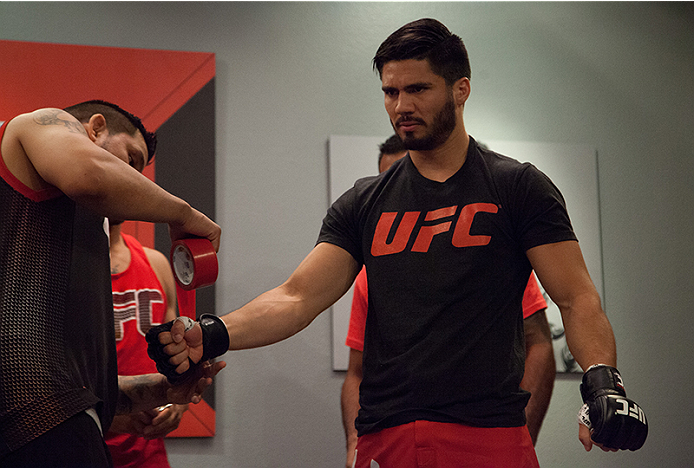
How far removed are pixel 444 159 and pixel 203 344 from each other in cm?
82

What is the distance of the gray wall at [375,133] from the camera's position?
9.50 ft

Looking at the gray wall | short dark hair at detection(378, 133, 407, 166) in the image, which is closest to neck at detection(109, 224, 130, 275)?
the gray wall

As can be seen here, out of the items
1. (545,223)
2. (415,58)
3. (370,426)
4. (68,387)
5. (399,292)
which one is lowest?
(370,426)

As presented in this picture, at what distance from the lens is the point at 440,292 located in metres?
1.66

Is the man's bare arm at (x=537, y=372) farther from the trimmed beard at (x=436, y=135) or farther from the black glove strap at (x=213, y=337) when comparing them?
the black glove strap at (x=213, y=337)

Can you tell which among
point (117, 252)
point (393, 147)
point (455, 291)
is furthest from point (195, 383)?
point (393, 147)

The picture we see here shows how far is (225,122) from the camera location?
10.1 feet

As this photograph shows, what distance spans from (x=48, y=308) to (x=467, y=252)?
972mm

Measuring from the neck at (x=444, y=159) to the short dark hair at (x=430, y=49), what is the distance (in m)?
0.17

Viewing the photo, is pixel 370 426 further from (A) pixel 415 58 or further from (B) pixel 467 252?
(A) pixel 415 58

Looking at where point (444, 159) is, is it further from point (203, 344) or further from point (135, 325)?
point (135, 325)

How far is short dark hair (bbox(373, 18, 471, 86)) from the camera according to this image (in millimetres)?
1870

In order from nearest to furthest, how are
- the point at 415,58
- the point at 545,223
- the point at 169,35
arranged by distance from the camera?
the point at 545,223 → the point at 415,58 → the point at 169,35

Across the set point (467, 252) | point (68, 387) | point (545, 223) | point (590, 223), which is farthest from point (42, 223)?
point (590, 223)
